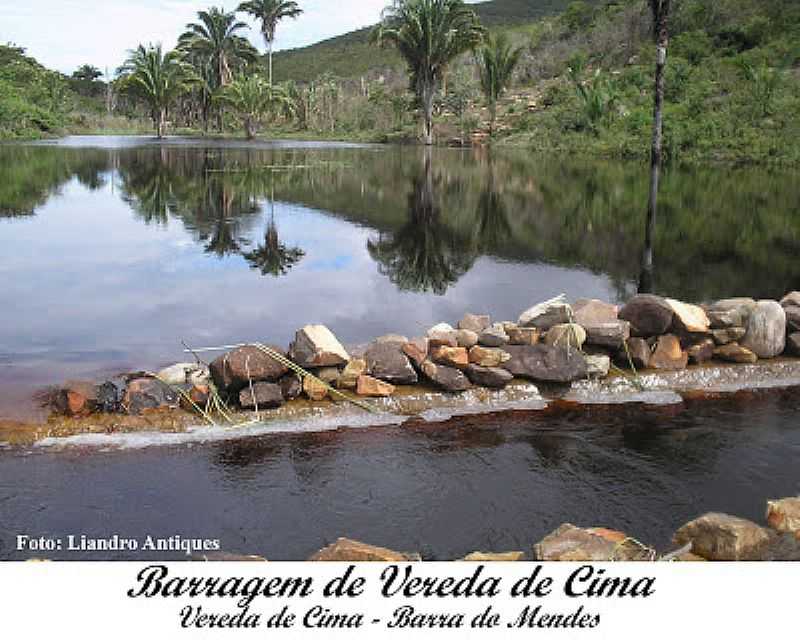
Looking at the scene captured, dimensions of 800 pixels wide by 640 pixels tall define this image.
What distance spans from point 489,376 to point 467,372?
0.75ft

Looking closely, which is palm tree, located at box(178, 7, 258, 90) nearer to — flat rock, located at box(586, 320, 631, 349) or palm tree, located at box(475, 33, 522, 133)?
palm tree, located at box(475, 33, 522, 133)

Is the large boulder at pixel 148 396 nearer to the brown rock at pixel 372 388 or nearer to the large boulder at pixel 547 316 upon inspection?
the brown rock at pixel 372 388

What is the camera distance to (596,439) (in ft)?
21.5

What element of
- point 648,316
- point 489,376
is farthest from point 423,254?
point 489,376

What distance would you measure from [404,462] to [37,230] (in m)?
12.8

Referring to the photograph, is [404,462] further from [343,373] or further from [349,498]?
[343,373]

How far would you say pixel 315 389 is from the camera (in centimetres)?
697

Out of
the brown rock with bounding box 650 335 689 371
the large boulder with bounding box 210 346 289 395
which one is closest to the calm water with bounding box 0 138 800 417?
the large boulder with bounding box 210 346 289 395

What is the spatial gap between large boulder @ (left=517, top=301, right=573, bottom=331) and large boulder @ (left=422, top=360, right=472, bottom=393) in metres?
1.25

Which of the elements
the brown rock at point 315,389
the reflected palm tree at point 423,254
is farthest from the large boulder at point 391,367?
the reflected palm tree at point 423,254

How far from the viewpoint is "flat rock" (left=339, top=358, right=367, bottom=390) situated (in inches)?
281

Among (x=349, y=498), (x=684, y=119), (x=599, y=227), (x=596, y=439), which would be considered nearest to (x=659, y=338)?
(x=596, y=439)

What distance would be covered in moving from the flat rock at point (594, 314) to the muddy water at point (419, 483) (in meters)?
1.31

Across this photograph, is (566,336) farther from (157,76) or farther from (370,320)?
(157,76)
